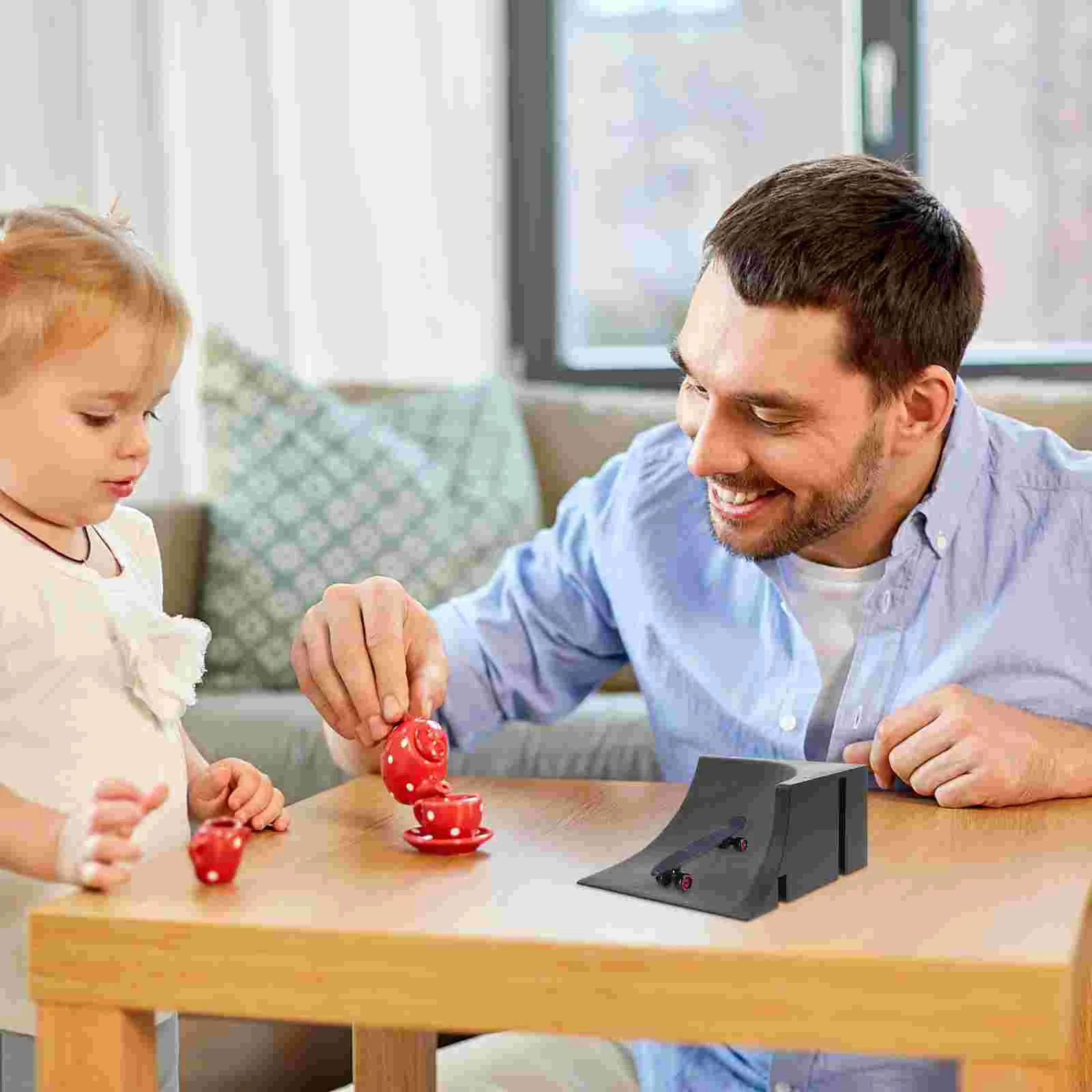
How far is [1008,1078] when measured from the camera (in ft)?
2.33

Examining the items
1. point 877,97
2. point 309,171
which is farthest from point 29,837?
point 877,97

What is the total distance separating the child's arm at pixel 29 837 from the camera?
0.89 meters

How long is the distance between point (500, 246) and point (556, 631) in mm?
2142

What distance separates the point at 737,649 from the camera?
4.47 feet

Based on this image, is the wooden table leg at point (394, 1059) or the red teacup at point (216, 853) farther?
the wooden table leg at point (394, 1059)

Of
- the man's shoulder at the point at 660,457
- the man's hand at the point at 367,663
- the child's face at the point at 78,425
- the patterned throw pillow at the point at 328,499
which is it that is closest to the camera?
the child's face at the point at 78,425

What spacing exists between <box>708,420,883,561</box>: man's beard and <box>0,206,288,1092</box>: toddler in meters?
0.46

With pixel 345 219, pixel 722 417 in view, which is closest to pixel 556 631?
pixel 722 417

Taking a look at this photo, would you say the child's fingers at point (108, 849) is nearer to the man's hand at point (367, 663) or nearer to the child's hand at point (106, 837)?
the child's hand at point (106, 837)

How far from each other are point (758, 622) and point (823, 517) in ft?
0.38

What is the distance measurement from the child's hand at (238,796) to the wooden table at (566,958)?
8 cm

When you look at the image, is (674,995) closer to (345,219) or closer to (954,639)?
(954,639)

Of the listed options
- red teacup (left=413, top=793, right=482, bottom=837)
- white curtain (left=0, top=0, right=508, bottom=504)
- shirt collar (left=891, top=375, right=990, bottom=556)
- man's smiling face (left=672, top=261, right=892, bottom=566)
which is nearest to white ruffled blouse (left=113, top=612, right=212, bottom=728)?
red teacup (left=413, top=793, right=482, bottom=837)

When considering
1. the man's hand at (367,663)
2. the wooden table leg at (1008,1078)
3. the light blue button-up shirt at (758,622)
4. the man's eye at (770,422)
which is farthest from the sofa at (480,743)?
the wooden table leg at (1008,1078)
